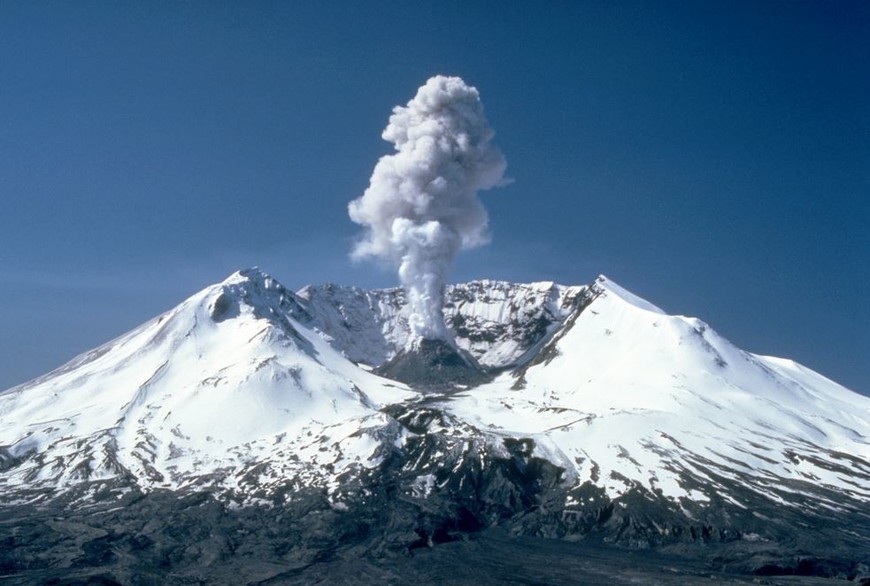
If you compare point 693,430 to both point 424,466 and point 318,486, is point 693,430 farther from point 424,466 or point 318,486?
point 318,486

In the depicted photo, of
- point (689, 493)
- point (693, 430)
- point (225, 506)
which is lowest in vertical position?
point (225, 506)

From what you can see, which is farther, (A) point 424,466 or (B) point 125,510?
(A) point 424,466

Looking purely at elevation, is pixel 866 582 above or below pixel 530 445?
below

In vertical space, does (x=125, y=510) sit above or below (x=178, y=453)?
below

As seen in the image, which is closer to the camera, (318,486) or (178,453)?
(318,486)

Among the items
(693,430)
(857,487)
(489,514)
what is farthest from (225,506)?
(857,487)

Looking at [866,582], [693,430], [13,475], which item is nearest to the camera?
[866,582]

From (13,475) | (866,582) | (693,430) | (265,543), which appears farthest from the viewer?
(693,430)

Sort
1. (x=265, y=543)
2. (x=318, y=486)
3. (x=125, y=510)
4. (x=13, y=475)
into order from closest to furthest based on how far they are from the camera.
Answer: (x=265, y=543) → (x=125, y=510) → (x=318, y=486) → (x=13, y=475)

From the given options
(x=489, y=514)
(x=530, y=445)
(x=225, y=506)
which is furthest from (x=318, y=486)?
(x=530, y=445)

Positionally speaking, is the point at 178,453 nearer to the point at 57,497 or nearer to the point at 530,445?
the point at 57,497
